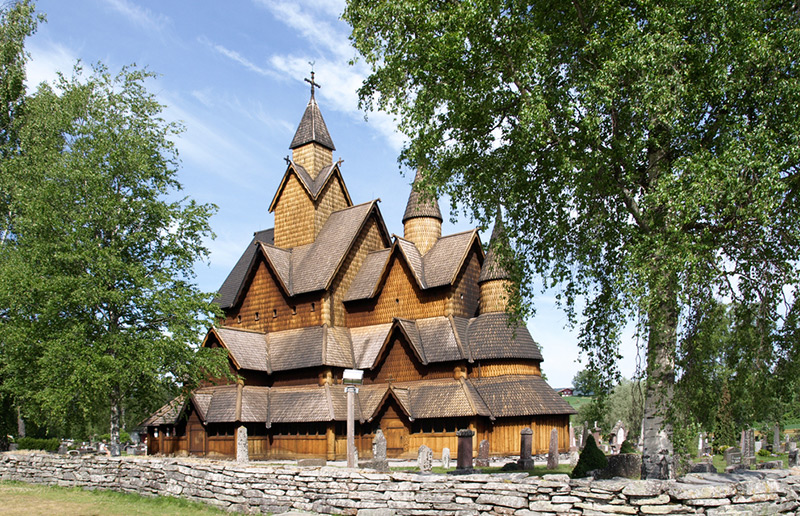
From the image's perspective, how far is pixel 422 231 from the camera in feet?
113

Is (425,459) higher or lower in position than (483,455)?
higher

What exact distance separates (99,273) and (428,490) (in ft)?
48.5

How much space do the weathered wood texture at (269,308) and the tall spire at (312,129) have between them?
7851mm

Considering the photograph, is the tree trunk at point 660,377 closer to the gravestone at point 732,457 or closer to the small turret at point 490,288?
the small turret at point 490,288

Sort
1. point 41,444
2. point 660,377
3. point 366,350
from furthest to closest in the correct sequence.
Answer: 1. point 41,444
2. point 366,350
3. point 660,377

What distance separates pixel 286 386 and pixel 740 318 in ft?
77.7

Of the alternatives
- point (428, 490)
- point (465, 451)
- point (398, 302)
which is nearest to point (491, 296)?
point (398, 302)

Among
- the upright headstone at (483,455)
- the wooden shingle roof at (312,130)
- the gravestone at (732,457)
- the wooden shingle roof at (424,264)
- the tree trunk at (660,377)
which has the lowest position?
the gravestone at (732,457)

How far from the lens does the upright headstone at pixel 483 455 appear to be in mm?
24875

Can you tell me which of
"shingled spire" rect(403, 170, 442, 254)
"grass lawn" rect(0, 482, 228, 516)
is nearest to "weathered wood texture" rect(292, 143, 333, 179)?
"shingled spire" rect(403, 170, 442, 254)

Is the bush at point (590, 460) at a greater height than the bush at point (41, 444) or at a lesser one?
greater

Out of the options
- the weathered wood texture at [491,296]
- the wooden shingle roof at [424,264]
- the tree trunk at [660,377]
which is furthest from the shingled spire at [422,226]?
the tree trunk at [660,377]

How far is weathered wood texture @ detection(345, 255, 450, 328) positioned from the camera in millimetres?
30750

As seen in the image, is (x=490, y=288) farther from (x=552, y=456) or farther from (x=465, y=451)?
(x=465, y=451)
